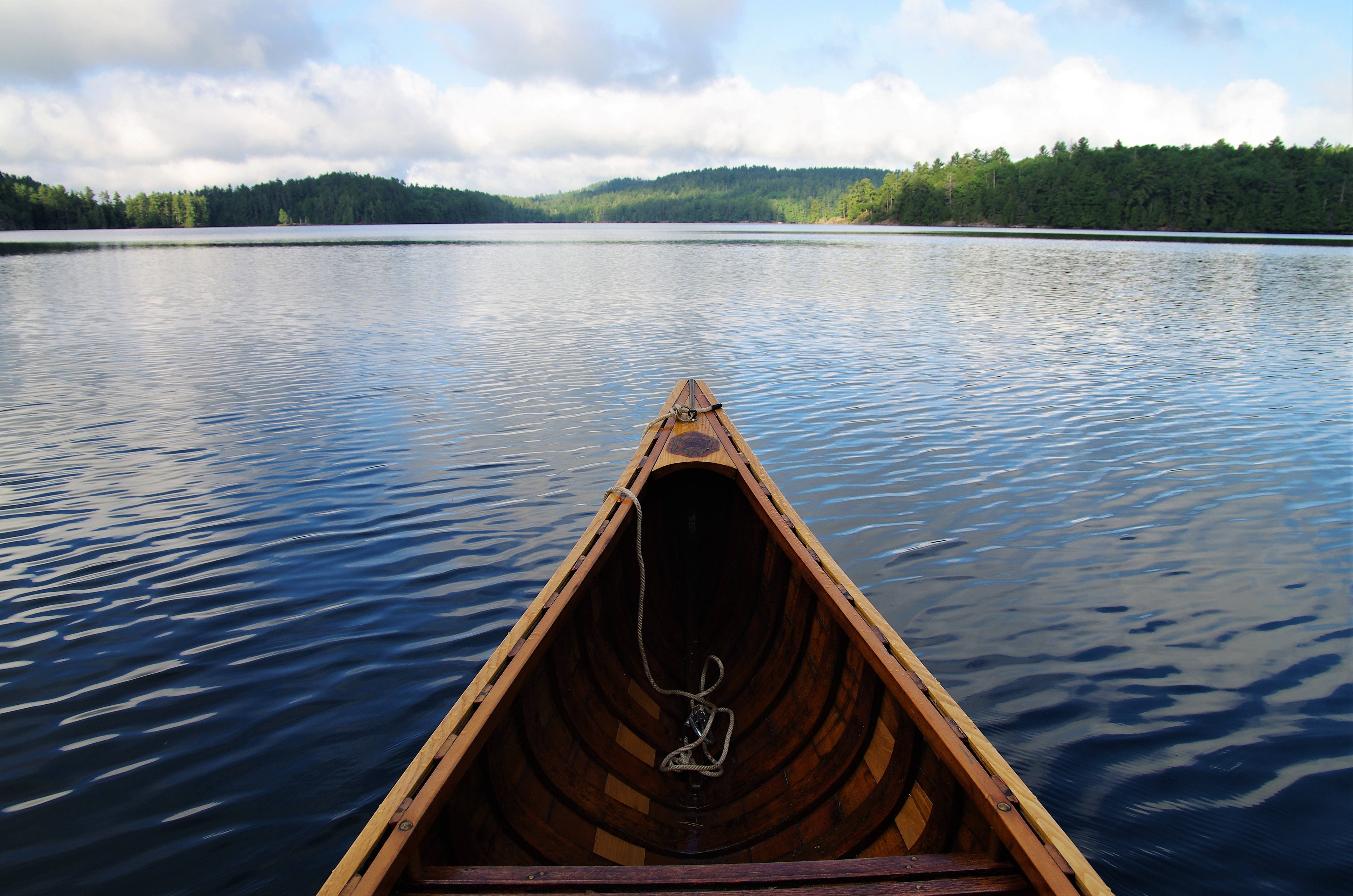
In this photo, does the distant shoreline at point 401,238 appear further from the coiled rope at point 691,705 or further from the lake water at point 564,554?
the coiled rope at point 691,705

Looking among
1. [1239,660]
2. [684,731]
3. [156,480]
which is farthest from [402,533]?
[1239,660]

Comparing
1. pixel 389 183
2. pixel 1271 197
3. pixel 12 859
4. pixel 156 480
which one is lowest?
pixel 12 859

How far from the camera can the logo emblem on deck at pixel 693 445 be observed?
230 inches

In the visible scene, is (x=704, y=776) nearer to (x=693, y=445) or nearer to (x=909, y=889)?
(x=909, y=889)

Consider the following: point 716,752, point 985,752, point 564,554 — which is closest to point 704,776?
point 716,752

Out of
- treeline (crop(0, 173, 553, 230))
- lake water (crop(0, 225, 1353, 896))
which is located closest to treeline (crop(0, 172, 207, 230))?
treeline (crop(0, 173, 553, 230))

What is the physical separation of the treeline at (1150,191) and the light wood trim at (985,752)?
440ft

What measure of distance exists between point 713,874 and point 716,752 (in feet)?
5.99

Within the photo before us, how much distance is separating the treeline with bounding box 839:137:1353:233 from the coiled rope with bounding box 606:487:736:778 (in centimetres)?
13405

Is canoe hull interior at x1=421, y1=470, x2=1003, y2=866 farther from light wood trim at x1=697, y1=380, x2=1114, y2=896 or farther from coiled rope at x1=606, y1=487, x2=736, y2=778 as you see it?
light wood trim at x1=697, y1=380, x2=1114, y2=896

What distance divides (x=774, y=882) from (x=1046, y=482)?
24.2ft

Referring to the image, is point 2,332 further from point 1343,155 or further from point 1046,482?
point 1343,155

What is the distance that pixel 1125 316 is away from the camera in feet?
69.8

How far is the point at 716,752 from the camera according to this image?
414 cm
